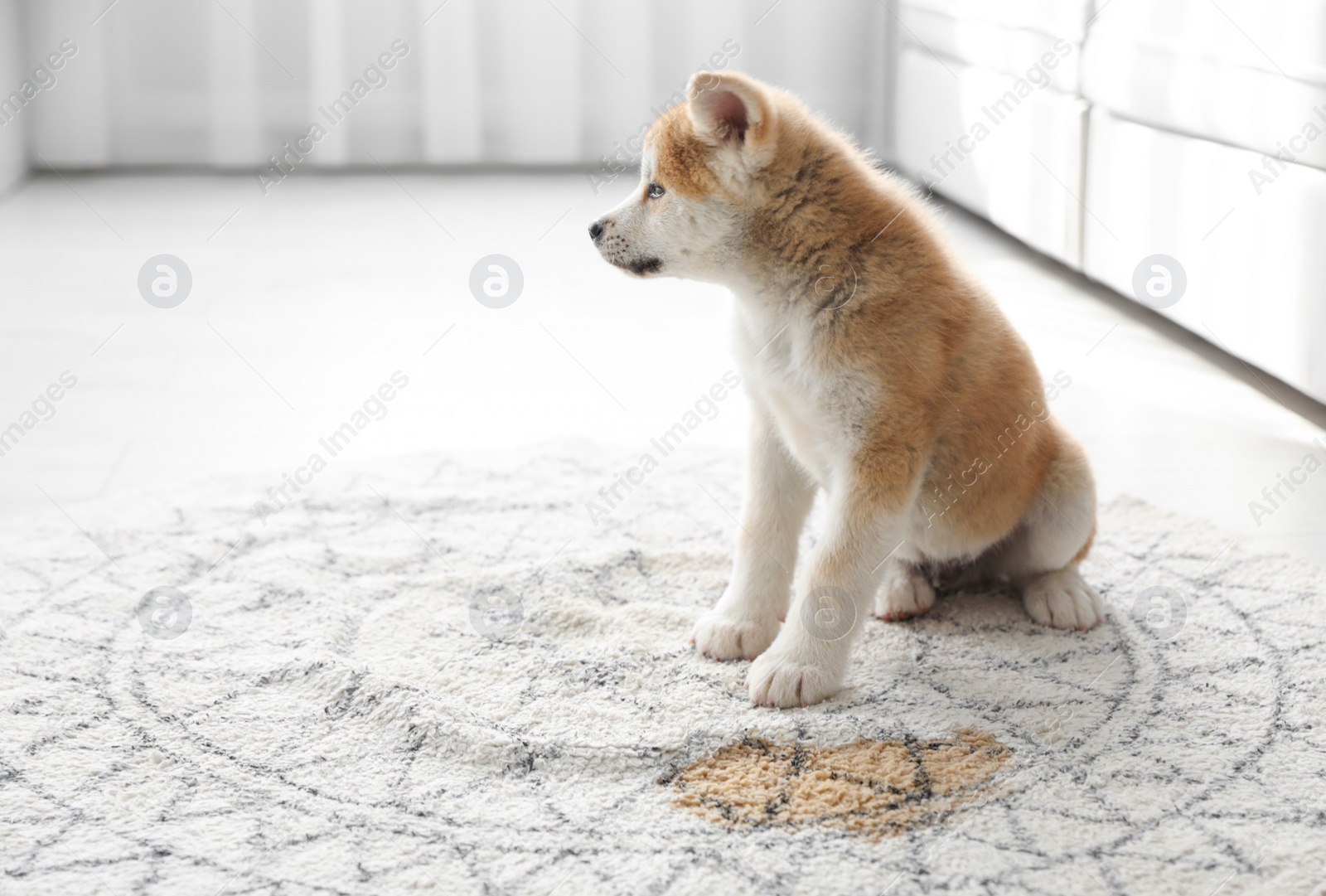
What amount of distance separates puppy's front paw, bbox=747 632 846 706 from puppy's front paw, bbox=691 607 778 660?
13cm

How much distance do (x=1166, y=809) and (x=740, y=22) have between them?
470 centimetres

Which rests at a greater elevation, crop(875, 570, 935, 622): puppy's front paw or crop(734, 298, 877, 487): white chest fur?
crop(734, 298, 877, 487): white chest fur

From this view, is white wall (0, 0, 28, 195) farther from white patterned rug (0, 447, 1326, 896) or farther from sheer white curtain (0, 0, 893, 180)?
white patterned rug (0, 447, 1326, 896)

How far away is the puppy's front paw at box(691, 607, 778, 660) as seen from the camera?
1.78 meters

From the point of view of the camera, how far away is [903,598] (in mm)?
1909

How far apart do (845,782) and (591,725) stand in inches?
12.8

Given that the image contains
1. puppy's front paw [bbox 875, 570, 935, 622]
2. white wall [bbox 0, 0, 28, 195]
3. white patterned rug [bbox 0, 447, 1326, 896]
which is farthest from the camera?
white wall [bbox 0, 0, 28, 195]

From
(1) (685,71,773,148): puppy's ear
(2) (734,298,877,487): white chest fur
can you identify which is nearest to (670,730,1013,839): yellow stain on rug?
(2) (734,298,877,487): white chest fur

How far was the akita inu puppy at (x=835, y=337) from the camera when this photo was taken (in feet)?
5.27

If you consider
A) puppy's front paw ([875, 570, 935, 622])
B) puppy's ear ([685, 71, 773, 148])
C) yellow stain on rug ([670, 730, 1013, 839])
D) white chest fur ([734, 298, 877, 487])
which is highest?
puppy's ear ([685, 71, 773, 148])

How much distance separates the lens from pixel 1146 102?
3.26 meters

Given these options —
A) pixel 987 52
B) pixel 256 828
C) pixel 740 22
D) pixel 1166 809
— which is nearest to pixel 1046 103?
pixel 987 52

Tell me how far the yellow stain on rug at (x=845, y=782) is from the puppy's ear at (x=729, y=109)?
0.74 m

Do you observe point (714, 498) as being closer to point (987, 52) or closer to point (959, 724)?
point (959, 724)
